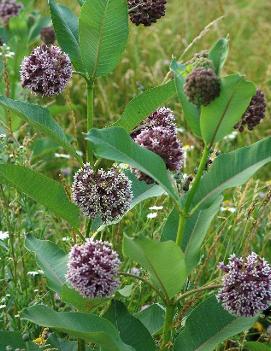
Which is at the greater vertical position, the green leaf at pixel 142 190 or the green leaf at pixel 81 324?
the green leaf at pixel 142 190

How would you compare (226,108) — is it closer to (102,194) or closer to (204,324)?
(102,194)

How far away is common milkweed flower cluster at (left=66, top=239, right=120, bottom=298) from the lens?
5.45 feet

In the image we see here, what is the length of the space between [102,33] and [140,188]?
0.41 meters

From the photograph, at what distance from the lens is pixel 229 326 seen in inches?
75.1

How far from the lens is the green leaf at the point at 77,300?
6.12 ft

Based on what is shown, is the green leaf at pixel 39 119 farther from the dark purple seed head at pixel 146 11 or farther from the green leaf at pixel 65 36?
the dark purple seed head at pixel 146 11

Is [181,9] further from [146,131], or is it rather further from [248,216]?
[146,131]

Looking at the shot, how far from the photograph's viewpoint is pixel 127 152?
1.66m

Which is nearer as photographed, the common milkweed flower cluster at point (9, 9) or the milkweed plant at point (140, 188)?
the milkweed plant at point (140, 188)

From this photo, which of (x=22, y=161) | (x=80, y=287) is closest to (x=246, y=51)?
(x=22, y=161)

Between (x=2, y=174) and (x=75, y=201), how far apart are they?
0.60 ft

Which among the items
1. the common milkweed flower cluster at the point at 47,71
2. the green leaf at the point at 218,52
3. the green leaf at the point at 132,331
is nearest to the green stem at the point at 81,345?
the green leaf at the point at 132,331

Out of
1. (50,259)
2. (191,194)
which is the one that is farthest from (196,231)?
(50,259)

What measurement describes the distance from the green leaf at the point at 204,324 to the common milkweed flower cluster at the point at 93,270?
304mm
